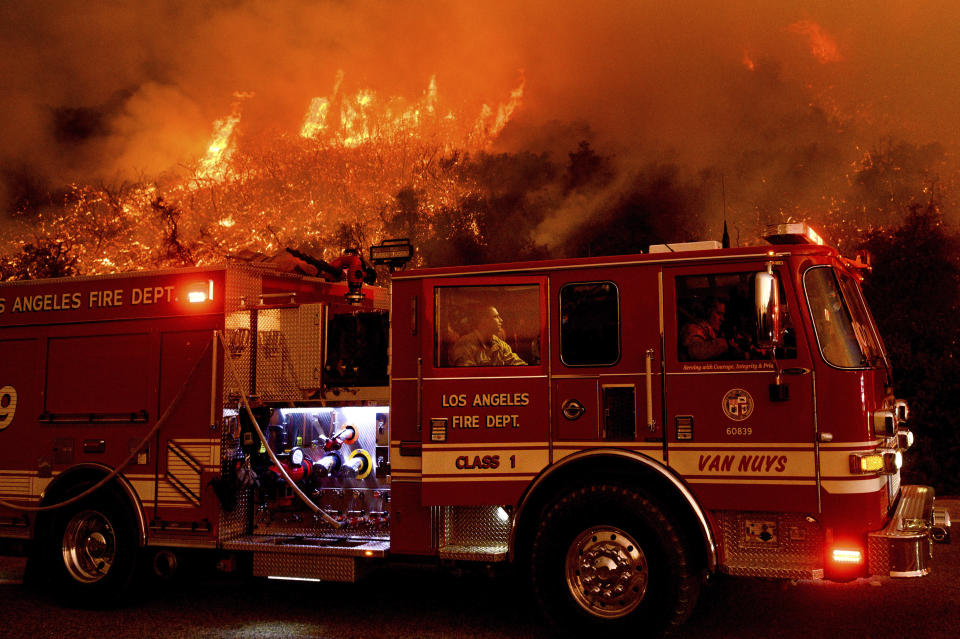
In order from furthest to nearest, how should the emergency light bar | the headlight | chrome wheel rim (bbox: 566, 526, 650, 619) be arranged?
1. the headlight
2. the emergency light bar
3. chrome wheel rim (bbox: 566, 526, 650, 619)

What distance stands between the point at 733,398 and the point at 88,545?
5640 mm

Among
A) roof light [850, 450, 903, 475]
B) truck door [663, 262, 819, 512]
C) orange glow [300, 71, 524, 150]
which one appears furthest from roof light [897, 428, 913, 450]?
orange glow [300, 71, 524, 150]

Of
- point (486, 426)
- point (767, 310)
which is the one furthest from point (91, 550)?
point (767, 310)

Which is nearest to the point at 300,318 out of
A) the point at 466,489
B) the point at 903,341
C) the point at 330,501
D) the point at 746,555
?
the point at 330,501

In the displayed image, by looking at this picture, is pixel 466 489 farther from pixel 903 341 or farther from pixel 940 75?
pixel 940 75

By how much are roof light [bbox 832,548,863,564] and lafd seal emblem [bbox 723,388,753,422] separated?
3.22 feet

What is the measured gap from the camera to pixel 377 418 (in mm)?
7219

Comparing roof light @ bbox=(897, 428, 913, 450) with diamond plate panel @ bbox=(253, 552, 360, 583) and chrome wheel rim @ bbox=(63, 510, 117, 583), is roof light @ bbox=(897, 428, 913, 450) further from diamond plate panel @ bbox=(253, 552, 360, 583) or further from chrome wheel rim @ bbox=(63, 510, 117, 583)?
chrome wheel rim @ bbox=(63, 510, 117, 583)

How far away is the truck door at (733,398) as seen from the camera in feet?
18.3

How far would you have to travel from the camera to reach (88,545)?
301 inches

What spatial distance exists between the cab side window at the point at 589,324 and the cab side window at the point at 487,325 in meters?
0.21

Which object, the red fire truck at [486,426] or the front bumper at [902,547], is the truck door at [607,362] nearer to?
the red fire truck at [486,426]

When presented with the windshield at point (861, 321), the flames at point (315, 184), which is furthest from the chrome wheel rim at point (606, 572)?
the flames at point (315, 184)

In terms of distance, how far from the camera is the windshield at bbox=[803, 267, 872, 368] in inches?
221
